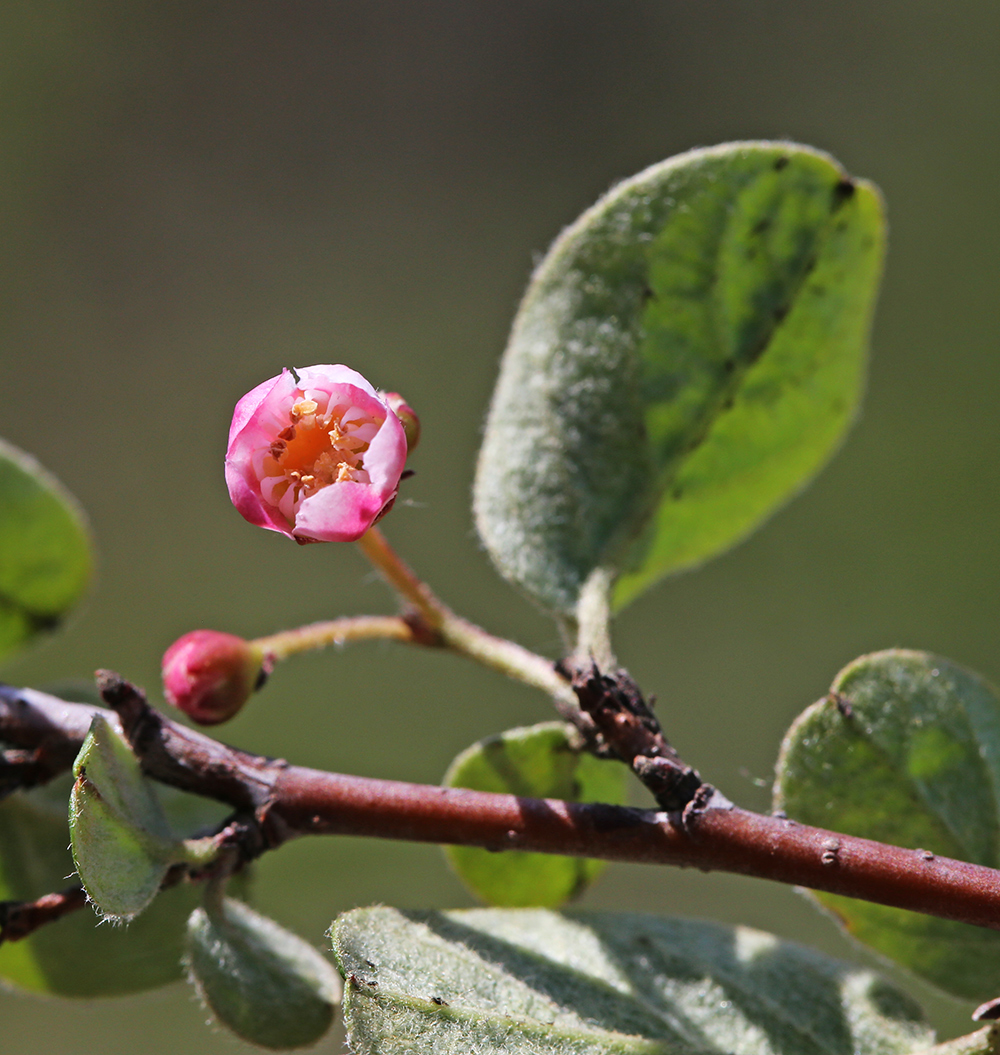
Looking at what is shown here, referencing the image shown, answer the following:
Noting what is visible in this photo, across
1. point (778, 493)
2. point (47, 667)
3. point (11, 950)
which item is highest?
point (778, 493)

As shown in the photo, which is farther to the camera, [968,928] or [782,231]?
[782,231]

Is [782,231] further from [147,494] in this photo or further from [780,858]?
[147,494]

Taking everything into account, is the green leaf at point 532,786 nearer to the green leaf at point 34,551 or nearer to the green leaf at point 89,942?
the green leaf at point 89,942

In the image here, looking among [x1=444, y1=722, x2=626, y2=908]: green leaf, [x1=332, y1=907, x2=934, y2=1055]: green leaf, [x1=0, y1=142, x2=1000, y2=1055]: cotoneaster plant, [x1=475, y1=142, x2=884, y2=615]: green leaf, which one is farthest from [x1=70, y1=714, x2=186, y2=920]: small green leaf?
[x1=475, y1=142, x2=884, y2=615]: green leaf

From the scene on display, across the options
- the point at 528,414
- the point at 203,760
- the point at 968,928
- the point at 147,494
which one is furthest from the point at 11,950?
the point at 147,494

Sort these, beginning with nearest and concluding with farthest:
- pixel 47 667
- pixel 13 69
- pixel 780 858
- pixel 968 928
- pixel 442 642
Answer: pixel 780 858
pixel 968 928
pixel 442 642
pixel 47 667
pixel 13 69

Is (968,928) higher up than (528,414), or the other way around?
(528,414)

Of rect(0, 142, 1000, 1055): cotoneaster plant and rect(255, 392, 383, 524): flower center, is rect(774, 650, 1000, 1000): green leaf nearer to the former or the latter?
rect(0, 142, 1000, 1055): cotoneaster plant

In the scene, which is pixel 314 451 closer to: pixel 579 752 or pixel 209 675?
pixel 209 675

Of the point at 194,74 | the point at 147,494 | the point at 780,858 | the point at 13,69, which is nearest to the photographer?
the point at 780,858
